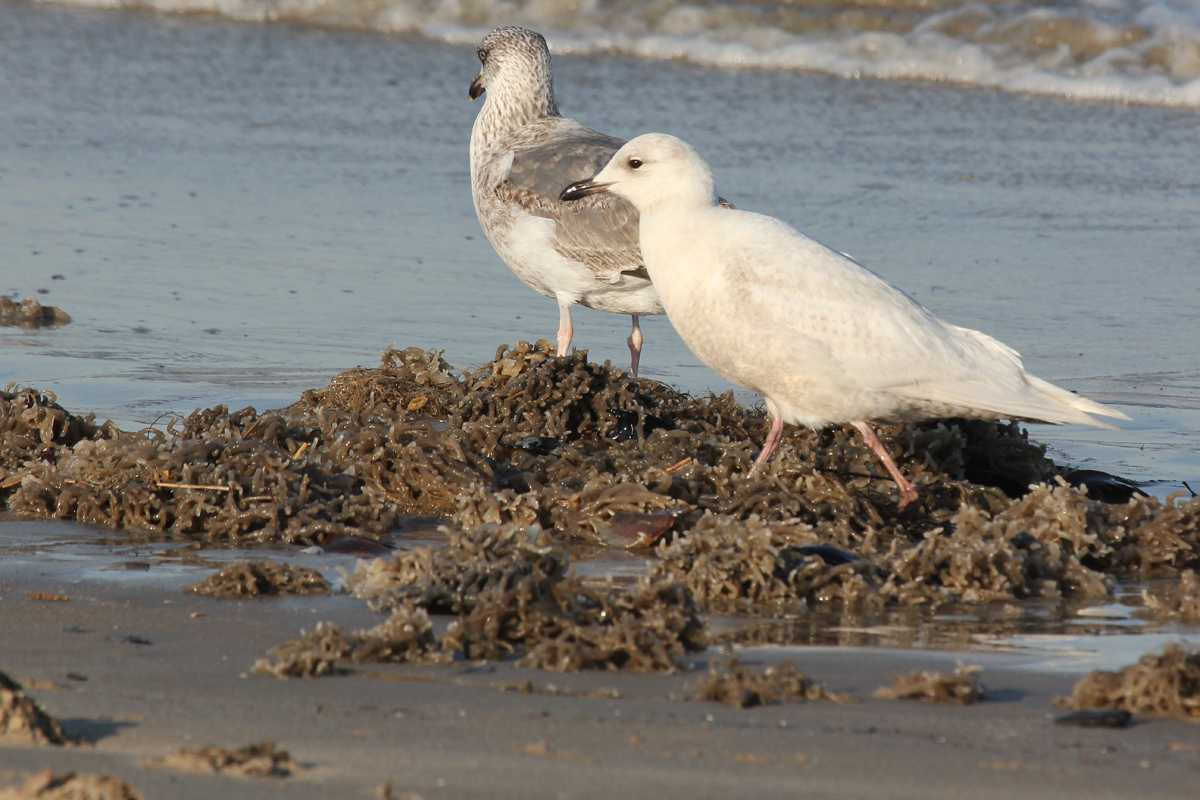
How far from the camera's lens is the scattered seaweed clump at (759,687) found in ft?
10.1

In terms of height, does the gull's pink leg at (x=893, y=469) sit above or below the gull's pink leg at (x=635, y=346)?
below

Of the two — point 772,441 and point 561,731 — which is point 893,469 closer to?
point 772,441

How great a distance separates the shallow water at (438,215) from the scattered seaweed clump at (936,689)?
22.5 inches

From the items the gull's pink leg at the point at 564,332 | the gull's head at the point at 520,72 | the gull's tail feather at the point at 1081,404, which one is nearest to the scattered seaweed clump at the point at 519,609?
the gull's tail feather at the point at 1081,404

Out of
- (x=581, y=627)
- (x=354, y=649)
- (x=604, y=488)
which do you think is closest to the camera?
(x=354, y=649)

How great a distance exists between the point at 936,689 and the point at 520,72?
5.68 m

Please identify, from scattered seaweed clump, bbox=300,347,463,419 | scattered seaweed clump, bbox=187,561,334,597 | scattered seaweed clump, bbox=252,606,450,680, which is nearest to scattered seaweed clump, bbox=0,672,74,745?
scattered seaweed clump, bbox=252,606,450,680

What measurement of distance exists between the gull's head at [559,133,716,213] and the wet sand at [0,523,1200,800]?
2.22 m

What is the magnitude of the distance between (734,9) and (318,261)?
9767 millimetres

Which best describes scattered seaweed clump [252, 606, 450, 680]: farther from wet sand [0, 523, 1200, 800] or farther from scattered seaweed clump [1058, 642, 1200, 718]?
scattered seaweed clump [1058, 642, 1200, 718]

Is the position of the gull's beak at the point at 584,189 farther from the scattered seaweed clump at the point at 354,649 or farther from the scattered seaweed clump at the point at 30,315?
the scattered seaweed clump at the point at 30,315

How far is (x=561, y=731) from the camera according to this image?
2.90 meters

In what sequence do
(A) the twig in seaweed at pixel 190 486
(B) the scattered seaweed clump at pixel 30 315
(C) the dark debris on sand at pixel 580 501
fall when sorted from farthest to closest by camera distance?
(B) the scattered seaweed clump at pixel 30 315, (A) the twig in seaweed at pixel 190 486, (C) the dark debris on sand at pixel 580 501

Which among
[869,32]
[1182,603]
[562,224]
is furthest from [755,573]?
[869,32]
